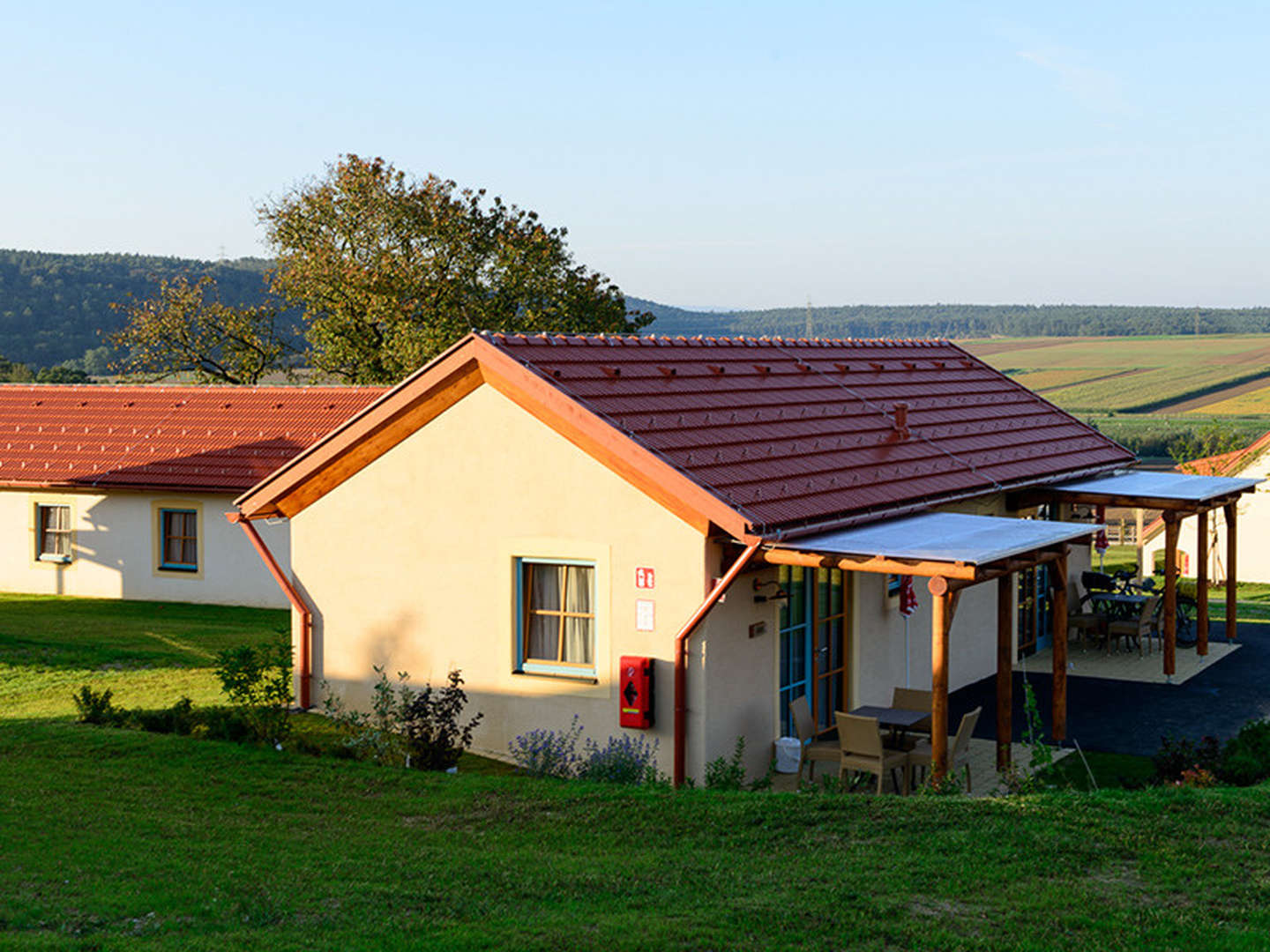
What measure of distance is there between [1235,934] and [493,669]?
8871mm

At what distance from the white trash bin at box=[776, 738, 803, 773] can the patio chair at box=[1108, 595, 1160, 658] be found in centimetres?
897

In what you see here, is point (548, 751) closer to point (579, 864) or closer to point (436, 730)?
point (436, 730)

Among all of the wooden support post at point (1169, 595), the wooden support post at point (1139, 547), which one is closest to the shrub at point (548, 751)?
the wooden support post at point (1169, 595)

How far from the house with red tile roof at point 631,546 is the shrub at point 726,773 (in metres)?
0.25

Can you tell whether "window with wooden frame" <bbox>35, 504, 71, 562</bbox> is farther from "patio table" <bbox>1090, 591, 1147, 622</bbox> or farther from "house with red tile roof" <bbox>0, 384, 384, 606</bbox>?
"patio table" <bbox>1090, 591, 1147, 622</bbox>

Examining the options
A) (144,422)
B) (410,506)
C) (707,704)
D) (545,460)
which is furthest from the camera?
(144,422)

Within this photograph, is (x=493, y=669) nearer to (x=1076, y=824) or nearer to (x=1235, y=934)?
(x=1076, y=824)

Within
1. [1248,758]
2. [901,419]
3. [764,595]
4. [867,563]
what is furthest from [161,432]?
[1248,758]

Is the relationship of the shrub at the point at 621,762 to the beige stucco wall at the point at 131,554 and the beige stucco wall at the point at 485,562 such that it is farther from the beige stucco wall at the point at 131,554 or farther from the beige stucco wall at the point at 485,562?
the beige stucco wall at the point at 131,554

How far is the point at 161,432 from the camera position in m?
28.5

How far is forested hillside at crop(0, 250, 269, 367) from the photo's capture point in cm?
8069

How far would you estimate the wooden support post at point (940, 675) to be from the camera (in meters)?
13.0

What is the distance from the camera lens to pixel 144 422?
2909cm

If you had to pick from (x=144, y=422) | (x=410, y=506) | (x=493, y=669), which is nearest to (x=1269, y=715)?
(x=493, y=669)
